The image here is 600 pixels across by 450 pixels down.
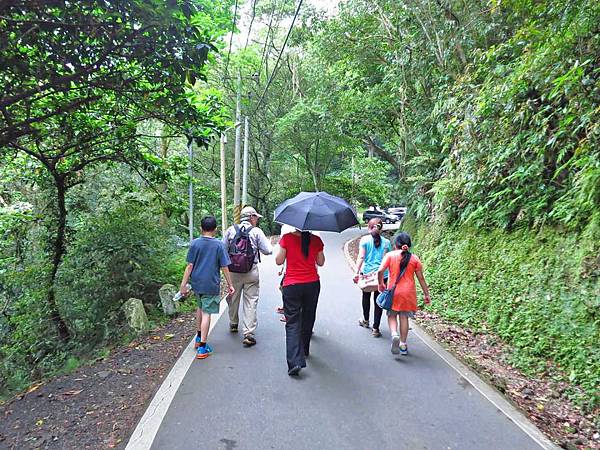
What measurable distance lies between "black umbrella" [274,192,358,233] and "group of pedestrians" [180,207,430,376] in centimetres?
27

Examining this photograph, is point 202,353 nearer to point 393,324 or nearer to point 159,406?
point 159,406

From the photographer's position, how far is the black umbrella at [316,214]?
424cm

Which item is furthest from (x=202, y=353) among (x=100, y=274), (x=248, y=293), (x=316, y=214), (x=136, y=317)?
(x=100, y=274)

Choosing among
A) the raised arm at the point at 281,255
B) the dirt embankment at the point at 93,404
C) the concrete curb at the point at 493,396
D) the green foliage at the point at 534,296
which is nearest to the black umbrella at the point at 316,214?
the raised arm at the point at 281,255

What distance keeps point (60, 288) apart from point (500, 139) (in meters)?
9.58

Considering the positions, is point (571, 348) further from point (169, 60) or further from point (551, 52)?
point (169, 60)

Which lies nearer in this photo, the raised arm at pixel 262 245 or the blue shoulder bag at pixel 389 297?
the blue shoulder bag at pixel 389 297

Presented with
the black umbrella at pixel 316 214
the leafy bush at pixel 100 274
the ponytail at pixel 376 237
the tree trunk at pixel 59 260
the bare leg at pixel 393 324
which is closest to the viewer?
the black umbrella at pixel 316 214

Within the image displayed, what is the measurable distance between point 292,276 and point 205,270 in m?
1.22

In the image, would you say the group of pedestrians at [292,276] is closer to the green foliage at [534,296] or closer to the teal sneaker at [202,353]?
the teal sneaker at [202,353]

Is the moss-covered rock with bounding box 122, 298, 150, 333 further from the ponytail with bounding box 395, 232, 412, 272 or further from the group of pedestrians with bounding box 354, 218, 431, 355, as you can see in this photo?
the ponytail with bounding box 395, 232, 412, 272

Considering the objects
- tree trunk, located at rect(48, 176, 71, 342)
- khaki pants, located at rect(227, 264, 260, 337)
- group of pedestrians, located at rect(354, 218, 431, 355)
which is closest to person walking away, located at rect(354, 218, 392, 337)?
group of pedestrians, located at rect(354, 218, 431, 355)

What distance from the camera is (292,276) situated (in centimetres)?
451

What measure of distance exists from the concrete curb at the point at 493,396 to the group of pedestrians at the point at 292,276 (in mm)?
628
